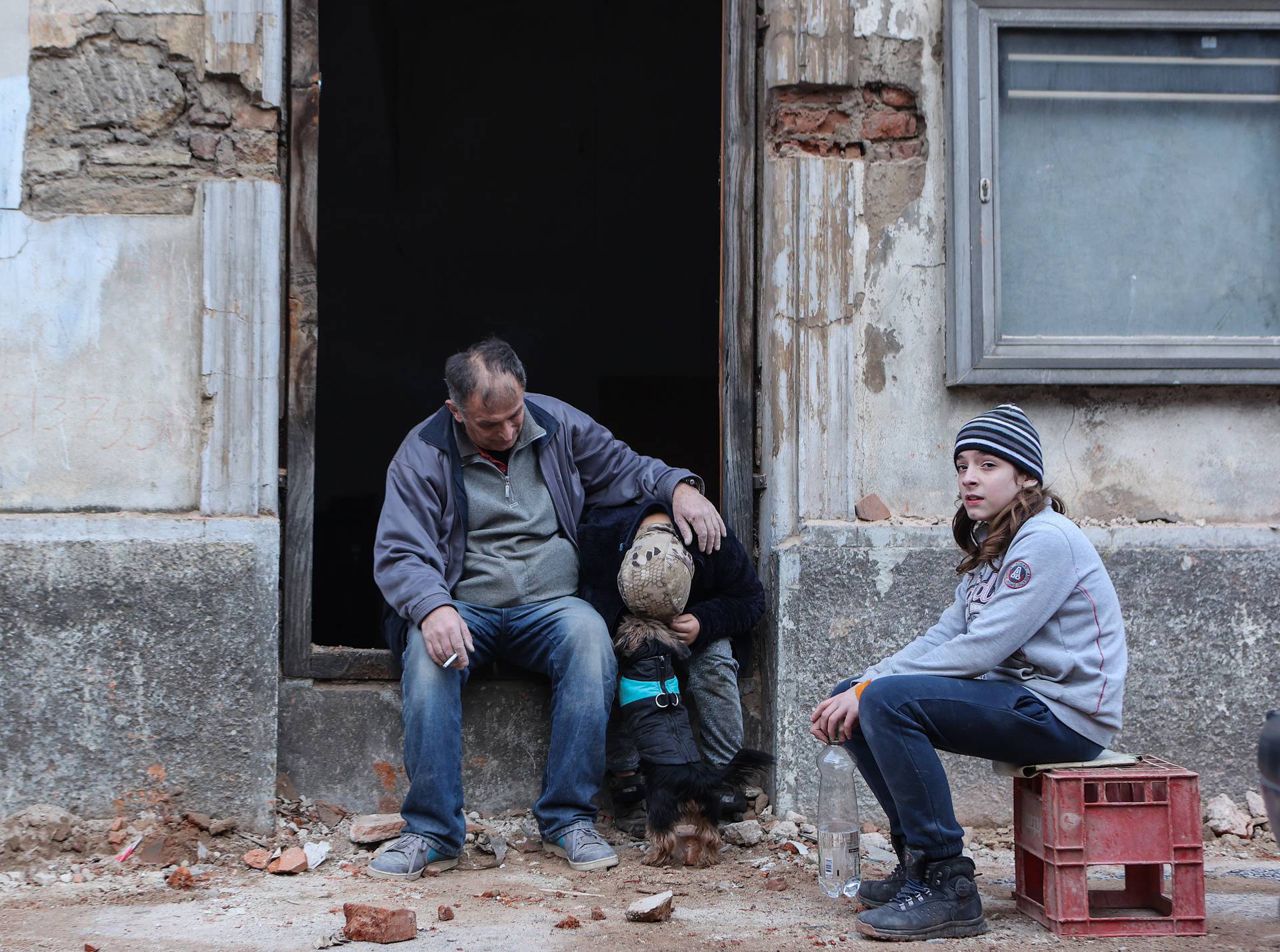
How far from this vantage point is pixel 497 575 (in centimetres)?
402

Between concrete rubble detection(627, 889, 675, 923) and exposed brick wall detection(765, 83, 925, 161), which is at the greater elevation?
exposed brick wall detection(765, 83, 925, 161)

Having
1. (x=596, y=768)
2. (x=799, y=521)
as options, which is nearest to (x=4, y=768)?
(x=596, y=768)

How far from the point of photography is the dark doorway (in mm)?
9359

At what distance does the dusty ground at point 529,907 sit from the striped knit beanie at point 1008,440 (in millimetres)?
1184

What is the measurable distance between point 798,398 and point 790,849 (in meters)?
1.52

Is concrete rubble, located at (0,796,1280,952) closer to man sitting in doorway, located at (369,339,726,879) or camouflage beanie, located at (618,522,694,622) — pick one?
man sitting in doorway, located at (369,339,726,879)

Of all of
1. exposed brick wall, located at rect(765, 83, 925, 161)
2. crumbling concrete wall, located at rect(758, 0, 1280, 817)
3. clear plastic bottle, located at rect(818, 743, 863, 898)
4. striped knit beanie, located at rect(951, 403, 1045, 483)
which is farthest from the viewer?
exposed brick wall, located at rect(765, 83, 925, 161)

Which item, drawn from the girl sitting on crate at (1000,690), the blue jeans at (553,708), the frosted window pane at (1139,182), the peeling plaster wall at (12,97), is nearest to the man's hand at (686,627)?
the blue jeans at (553,708)

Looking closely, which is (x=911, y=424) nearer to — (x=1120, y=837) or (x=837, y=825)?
(x=837, y=825)

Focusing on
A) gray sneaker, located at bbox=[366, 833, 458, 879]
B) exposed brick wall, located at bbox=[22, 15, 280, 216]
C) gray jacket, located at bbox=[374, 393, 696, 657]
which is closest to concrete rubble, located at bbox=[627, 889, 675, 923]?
gray sneaker, located at bbox=[366, 833, 458, 879]

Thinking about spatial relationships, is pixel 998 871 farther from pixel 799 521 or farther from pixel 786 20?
pixel 786 20

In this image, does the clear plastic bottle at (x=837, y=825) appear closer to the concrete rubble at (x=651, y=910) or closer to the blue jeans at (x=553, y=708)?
the concrete rubble at (x=651, y=910)

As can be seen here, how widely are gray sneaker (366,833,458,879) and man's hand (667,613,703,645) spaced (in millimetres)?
1007

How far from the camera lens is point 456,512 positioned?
4023 mm
